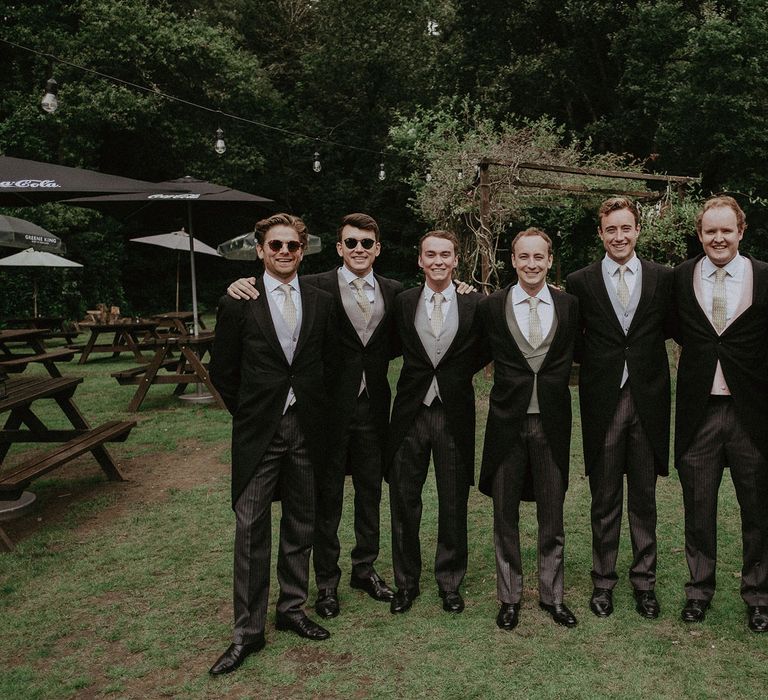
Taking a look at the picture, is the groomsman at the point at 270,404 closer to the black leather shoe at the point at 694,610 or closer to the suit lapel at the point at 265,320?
the suit lapel at the point at 265,320

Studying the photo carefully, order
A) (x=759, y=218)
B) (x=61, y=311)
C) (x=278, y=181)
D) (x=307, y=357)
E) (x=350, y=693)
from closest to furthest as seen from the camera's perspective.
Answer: (x=350, y=693)
(x=307, y=357)
(x=759, y=218)
(x=61, y=311)
(x=278, y=181)

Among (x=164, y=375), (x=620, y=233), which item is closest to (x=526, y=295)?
(x=620, y=233)

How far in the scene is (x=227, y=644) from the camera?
3.55 metres

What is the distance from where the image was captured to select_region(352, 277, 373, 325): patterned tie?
12.5 ft

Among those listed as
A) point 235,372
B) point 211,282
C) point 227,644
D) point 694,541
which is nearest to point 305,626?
point 227,644

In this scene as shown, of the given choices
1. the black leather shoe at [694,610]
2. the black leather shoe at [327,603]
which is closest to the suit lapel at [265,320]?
the black leather shoe at [327,603]

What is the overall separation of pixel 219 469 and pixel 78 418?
140 cm

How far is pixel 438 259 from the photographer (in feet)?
12.1

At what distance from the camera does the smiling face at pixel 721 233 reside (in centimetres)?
347

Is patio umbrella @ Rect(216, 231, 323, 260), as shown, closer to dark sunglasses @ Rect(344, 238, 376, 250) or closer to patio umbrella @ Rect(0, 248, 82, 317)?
patio umbrella @ Rect(0, 248, 82, 317)

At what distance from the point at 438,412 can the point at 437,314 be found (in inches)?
19.8

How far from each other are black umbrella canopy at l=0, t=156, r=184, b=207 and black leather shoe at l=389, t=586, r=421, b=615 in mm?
4280

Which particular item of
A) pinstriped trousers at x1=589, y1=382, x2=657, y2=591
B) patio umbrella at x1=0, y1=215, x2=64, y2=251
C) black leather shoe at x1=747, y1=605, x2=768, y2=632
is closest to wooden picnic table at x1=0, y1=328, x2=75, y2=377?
patio umbrella at x1=0, y1=215, x2=64, y2=251

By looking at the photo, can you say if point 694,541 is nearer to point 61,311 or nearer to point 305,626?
point 305,626
